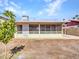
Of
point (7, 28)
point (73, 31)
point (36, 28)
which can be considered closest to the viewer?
point (7, 28)

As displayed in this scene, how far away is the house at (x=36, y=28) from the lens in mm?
28875

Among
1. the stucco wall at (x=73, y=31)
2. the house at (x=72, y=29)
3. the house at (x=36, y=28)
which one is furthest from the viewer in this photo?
the house at (x=72, y=29)

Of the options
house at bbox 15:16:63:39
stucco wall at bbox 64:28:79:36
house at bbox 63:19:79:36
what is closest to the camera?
house at bbox 15:16:63:39

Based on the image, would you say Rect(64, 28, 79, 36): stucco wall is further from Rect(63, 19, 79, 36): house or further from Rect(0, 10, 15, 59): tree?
Rect(0, 10, 15, 59): tree

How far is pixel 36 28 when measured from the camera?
3091 centimetres

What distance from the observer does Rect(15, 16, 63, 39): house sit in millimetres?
28875

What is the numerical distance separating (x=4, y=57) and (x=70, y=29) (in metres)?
27.7

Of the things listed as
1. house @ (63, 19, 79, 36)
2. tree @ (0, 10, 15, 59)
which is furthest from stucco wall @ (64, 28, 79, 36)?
tree @ (0, 10, 15, 59)

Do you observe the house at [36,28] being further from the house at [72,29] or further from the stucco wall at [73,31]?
the stucco wall at [73,31]

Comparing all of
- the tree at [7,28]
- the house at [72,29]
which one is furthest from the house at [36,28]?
the tree at [7,28]

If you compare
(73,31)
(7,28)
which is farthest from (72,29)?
(7,28)

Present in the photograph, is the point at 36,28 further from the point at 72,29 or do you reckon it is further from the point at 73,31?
the point at 72,29

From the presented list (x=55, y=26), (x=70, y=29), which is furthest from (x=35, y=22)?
(x=70, y=29)

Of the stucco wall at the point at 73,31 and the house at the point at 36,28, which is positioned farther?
the stucco wall at the point at 73,31
